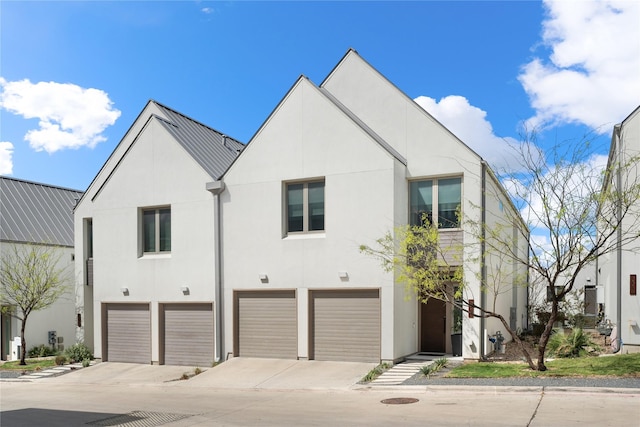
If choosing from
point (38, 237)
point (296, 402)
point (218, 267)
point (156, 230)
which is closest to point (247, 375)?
point (218, 267)

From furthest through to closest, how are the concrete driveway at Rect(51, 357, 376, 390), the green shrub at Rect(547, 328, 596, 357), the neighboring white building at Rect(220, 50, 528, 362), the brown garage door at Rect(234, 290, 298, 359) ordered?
the brown garage door at Rect(234, 290, 298, 359)
the neighboring white building at Rect(220, 50, 528, 362)
the green shrub at Rect(547, 328, 596, 357)
the concrete driveway at Rect(51, 357, 376, 390)

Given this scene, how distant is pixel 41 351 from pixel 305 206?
15.7 meters

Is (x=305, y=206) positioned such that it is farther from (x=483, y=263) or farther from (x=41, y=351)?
(x=41, y=351)

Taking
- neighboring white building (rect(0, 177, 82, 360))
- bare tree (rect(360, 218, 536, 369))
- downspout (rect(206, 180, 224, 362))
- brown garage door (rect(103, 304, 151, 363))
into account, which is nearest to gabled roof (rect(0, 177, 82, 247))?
neighboring white building (rect(0, 177, 82, 360))

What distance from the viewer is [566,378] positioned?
12.9 m

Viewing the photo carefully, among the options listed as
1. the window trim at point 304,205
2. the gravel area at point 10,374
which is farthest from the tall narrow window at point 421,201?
the gravel area at point 10,374

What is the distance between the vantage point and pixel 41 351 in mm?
25984

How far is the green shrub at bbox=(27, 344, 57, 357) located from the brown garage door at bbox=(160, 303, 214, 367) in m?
8.74

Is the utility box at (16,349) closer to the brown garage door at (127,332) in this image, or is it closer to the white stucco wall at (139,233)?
the white stucco wall at (139,233)

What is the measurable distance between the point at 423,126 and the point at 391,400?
8.76 m

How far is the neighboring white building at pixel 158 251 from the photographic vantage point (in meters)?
20.0

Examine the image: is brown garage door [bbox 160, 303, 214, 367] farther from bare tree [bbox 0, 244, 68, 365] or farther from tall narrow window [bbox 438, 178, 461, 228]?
tall narrow window [bbox 438, 178, 461, 228]

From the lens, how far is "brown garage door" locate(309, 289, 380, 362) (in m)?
17.0

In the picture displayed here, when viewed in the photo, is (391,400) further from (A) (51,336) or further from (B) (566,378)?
(A) (51,336)
